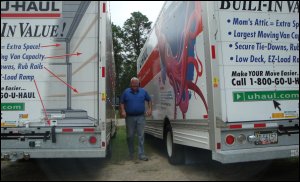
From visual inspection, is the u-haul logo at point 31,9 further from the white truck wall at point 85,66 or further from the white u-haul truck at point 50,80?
the white truck wall at point 85,66

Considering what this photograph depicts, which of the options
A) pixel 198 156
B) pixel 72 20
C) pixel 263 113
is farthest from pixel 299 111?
pixel 72 20

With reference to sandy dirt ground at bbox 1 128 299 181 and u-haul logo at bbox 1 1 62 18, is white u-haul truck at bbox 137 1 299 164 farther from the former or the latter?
u-haul logo at bbox 1 1 62 18

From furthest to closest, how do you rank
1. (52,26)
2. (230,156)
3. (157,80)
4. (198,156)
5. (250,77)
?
(157,80) < (198,156) < (52,26) < (250,77) < (230,156)

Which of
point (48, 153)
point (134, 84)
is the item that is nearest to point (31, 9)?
point (48, 153)

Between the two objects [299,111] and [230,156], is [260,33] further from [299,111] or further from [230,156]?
[230,156]

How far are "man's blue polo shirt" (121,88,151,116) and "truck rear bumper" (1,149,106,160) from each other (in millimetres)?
2370

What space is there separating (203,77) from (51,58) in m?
2.40

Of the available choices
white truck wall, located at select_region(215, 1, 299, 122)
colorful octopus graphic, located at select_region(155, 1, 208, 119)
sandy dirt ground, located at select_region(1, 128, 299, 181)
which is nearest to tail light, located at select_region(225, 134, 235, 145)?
white truck wall, located at select_region(215, 1, 299, 122)

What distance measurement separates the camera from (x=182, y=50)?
7199 mm

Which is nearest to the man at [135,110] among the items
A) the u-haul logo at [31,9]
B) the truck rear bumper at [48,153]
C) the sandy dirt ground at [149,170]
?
the sandy dirt ground at [149,170]

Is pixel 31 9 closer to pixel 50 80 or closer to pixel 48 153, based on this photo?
pixel 50 80

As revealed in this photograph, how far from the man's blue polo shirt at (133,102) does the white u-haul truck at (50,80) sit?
215cm

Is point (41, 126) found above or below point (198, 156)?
above

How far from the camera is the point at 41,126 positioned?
21.3ft
